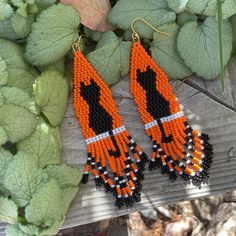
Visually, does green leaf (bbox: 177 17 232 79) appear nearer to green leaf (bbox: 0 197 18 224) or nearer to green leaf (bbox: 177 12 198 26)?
green leaf (bbox: 177 12 198 26)

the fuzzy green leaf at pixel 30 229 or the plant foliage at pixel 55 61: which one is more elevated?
the plant foliage at pixel 55 61

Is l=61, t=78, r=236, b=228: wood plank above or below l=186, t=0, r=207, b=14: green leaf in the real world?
below

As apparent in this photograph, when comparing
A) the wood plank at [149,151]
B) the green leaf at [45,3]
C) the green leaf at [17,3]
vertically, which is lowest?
the wood plank at [149,151]

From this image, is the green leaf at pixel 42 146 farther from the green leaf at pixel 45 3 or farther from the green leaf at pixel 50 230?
the green leaf at pixel 45 3

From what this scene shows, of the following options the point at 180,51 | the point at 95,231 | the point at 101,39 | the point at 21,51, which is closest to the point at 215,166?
the point at 180,51

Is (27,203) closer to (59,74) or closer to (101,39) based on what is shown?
(59,74)

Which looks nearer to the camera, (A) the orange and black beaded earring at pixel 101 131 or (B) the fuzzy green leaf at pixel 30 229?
(B) the fuzzy green leaf at pixel 30 229

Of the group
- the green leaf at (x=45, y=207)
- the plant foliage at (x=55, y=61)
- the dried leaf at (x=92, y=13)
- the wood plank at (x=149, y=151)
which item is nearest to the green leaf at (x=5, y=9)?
the plant foliage at (x=55, y=61)

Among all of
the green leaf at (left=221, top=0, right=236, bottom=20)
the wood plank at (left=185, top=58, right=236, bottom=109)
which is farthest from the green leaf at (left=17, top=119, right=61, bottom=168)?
the green leaf at (left=221, top=0, right=236, bottom=20)
